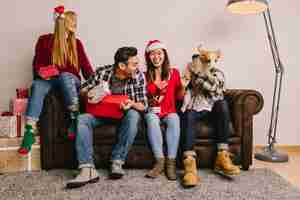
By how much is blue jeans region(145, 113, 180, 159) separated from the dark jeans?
67 millimetres

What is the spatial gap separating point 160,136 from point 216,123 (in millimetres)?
425

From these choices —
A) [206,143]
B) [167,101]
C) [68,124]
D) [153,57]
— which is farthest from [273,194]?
[68,124]

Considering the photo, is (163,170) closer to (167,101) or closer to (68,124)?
(167,101)

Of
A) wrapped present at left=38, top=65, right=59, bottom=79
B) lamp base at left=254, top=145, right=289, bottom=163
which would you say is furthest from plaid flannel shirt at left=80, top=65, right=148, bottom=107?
lamp base at left=254, top=145, right=289, bottom=163

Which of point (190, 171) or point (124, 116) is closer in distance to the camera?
point (190, 171)

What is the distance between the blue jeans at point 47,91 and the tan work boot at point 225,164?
1046mm

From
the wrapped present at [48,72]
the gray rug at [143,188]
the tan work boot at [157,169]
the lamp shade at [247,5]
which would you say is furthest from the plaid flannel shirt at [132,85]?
the lamp shade at [247,5]

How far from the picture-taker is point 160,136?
1929 mm

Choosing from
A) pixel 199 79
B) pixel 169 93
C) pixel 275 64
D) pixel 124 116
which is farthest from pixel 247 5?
pixel 124 116

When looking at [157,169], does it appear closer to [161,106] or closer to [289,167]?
[161,106]

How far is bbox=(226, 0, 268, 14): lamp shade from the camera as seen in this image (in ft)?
7.30

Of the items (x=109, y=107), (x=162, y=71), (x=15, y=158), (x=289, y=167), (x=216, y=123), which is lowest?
(x=289, y=167)

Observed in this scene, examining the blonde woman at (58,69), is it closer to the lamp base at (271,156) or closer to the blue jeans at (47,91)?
the blue jeans at (47,91)

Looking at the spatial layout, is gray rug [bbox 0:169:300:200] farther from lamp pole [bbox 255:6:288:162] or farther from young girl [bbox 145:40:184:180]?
lamp pole [bbox 255:6:288:162]
